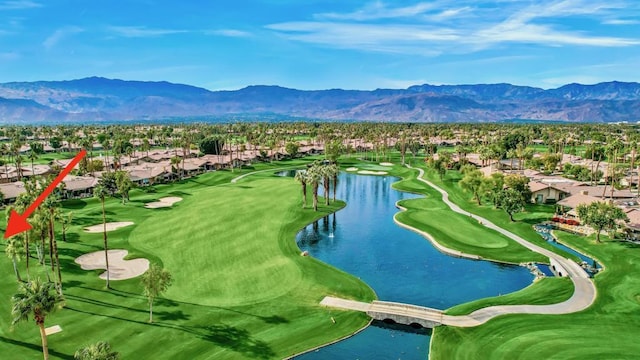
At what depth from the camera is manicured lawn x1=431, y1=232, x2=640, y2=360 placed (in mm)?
38875

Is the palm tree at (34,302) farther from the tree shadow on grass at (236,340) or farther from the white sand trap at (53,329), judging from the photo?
the tree shadow on grass at (236,340)

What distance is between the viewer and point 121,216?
84.6m

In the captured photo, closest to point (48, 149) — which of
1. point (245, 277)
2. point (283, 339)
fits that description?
point (245, 277)

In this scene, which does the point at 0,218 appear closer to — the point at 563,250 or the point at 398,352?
the point at 398,352

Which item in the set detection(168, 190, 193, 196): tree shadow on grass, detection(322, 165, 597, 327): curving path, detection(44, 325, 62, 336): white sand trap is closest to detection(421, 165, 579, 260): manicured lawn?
detection(322, 165, 597, 327): curving path

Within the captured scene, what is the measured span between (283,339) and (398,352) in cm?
1026

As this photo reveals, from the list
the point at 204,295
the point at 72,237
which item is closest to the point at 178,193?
the point at 72,237

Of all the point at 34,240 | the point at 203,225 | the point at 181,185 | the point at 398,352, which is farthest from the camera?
the point at 181,185

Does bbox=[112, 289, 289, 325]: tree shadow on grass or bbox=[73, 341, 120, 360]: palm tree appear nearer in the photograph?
bbox=[73, 341, 120, 360]: palm tree

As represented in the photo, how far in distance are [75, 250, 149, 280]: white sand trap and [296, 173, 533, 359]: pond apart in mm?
23217

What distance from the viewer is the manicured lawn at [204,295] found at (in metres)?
40.1

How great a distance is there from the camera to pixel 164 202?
324ft

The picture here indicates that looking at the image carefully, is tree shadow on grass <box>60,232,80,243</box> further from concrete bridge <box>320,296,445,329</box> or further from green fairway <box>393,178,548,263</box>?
green fairway <box>393,178,548,263</box>

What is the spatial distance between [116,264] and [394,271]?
35.7 metres
